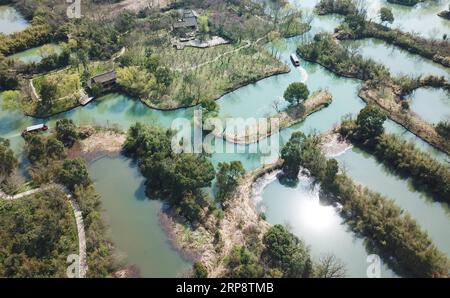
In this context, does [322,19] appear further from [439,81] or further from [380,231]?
[380,231]

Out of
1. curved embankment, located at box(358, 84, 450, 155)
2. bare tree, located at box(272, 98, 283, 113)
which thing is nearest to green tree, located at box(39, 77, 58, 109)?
bare tree, located at box(272, 98, 283, 113)

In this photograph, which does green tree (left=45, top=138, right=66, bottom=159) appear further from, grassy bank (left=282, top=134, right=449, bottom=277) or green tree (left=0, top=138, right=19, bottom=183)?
grassy bank (left=282, top=134, right=449, bottom=277)

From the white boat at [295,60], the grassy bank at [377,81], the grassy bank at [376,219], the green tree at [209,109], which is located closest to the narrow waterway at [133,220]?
the green tree at [209,109]

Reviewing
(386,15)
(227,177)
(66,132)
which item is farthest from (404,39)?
(66,132)

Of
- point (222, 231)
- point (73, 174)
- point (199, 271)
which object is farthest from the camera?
point (73, 174)

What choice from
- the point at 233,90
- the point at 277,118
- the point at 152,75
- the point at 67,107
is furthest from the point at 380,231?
the point at 67,107

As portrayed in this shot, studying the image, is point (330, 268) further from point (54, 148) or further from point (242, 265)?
point (54, 148)
